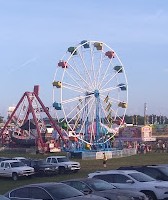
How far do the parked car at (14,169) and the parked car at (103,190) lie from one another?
17412 mm

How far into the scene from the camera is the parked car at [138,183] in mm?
18938

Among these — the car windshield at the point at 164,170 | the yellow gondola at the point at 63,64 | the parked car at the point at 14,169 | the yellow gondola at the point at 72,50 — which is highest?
the yellow gondola at the point at 72,50

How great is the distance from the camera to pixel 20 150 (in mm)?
79312

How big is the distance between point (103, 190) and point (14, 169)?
1888 cm

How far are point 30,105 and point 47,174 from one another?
43225 millimetres

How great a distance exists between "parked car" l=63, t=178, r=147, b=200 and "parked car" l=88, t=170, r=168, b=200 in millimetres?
1915

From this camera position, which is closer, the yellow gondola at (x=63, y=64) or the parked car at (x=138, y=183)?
the parked car at (x=138, y=183)

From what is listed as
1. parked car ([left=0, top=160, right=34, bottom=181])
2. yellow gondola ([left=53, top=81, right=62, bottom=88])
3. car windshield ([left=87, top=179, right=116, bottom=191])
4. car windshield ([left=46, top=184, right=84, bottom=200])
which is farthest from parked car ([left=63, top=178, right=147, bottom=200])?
yellow gondola ([left=53, top=81, right=62, bottom=88])

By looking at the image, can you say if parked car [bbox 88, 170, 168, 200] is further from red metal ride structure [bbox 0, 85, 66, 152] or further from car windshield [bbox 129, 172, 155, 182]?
red metal ride structure [bbox 0, 85, 66, 152]

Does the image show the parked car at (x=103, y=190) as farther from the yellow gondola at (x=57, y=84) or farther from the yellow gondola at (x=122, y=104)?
the yellow gondola at (x=122, y=104)

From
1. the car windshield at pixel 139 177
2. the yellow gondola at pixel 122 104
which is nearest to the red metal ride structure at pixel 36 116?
the yellow gondola at pixel 122 104

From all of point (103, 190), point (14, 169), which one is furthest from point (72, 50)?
point (103, 190)

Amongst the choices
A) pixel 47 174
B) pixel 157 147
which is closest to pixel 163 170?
pixel 47 174

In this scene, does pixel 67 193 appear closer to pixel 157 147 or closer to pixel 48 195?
pixel 48 195
